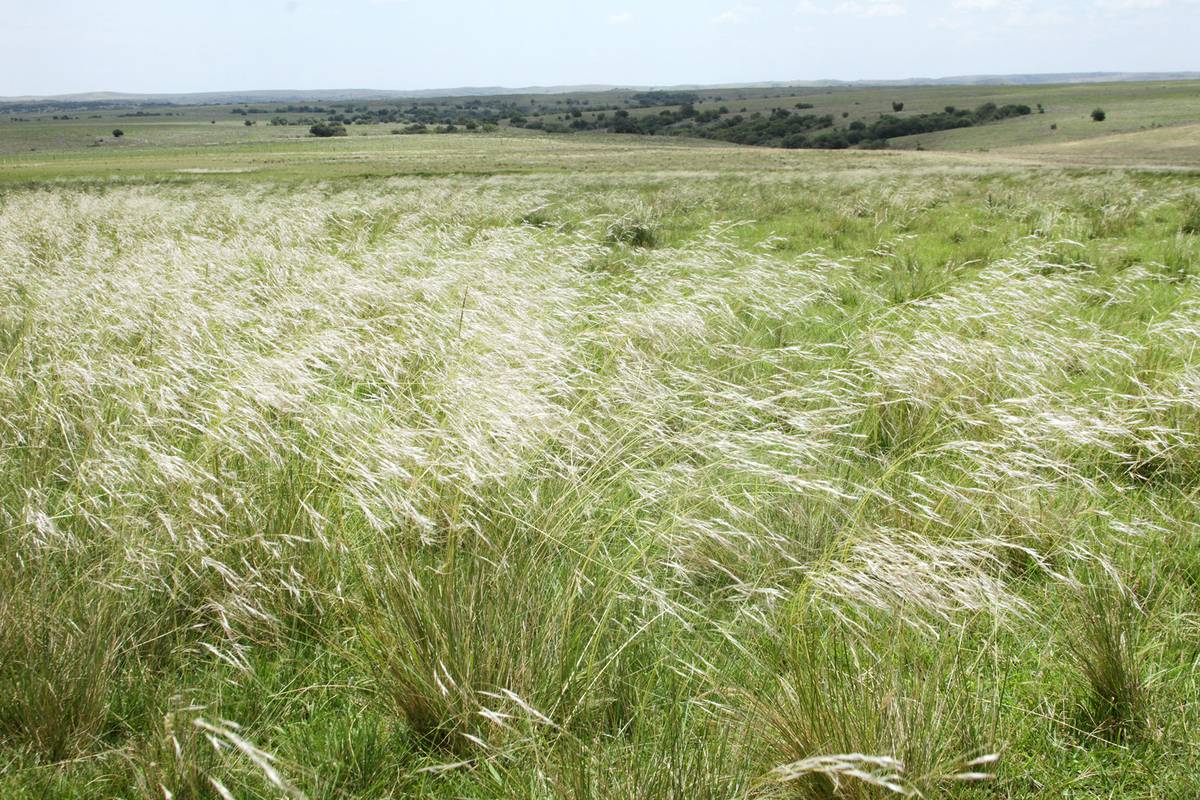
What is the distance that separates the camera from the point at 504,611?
2162 mm

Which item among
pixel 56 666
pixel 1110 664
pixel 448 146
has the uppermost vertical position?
pixel 448 146

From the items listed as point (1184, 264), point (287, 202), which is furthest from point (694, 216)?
point (287, 202)

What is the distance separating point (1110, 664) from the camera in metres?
2.06

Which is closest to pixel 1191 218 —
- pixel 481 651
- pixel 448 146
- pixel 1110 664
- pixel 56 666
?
pixel 1110 664

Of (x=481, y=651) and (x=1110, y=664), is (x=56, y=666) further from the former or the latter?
(x=1110, y=664)

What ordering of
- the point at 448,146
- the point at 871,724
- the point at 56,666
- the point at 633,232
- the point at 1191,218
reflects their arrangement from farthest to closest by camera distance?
the point at 448,146
the point at 633,232
the point at 1191,218
the point at 56,666
the point at 871,724

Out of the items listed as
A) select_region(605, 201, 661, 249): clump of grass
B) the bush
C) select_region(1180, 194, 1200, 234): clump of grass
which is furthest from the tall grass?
the bush

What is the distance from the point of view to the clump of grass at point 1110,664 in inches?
79.4

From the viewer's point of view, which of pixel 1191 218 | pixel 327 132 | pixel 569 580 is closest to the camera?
pixel 569 580

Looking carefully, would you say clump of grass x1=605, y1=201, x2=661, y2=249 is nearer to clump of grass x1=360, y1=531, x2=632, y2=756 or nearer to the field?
the field

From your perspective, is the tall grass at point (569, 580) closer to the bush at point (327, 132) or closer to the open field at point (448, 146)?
the open field at point (448, 146)

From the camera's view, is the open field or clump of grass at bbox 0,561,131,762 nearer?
clump of grass at bbox 0,561,131,762

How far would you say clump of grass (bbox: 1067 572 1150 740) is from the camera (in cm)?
202

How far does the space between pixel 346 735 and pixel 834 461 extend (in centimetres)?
245
